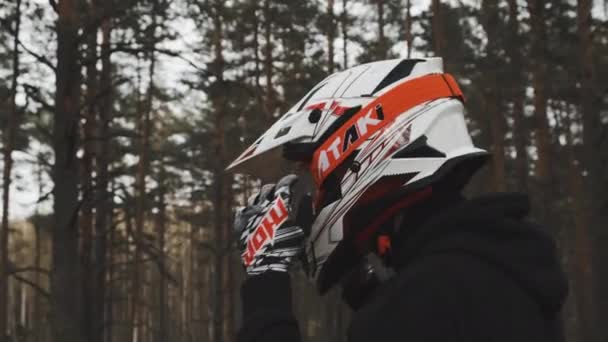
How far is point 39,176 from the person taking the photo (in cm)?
3712

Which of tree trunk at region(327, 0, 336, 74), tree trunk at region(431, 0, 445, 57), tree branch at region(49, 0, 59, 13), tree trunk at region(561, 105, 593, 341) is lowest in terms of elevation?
tree trunk at region(561, 105, 593, 341)

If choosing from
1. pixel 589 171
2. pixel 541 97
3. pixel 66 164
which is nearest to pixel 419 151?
pixel 66 164

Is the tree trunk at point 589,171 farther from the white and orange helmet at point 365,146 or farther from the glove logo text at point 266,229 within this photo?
the glove logo text at point 266,229

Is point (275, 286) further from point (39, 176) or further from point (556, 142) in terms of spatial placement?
point (39, 176)

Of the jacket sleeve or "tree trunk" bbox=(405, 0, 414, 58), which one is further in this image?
"tree trunk" bbox=(405, 0, 414, 58)

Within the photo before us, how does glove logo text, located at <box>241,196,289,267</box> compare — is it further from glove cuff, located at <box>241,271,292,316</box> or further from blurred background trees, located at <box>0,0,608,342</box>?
blurred background trees, located at <box>0,0,608,342</box>

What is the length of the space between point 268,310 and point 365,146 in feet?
1.99

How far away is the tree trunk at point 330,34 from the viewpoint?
2470 cm

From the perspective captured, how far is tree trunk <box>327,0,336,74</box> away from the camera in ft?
81.0

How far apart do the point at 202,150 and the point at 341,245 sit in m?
28.9

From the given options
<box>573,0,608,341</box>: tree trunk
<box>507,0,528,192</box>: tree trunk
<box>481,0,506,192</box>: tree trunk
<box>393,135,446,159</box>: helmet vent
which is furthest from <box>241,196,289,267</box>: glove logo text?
<box>507,0,528,192</box>: tree trunk

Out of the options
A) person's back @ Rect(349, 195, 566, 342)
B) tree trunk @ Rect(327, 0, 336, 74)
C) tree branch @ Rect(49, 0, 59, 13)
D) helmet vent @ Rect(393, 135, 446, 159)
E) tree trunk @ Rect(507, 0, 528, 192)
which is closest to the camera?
person's back @ Rect(349, 195, 566, 342)

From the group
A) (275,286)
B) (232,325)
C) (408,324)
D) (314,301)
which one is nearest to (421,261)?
(408,324)

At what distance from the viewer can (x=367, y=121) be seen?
7.70 feet
